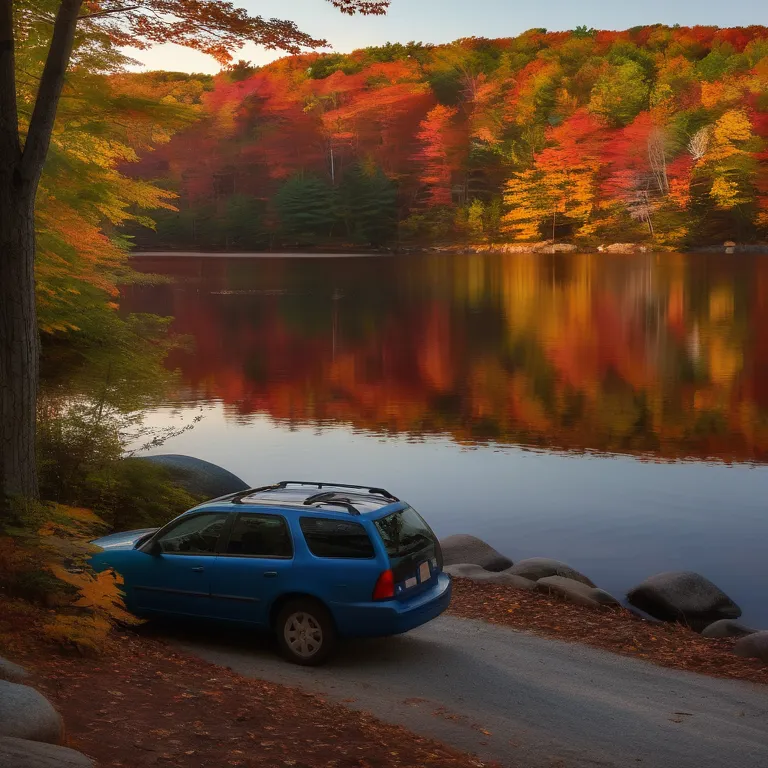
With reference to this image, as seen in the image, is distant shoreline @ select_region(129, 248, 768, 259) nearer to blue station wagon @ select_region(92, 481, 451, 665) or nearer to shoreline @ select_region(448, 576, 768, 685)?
shoreline @ select_region(448, 576, 768, 685)

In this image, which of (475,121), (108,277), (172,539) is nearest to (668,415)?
(108,277)

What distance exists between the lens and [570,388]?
35281 mm

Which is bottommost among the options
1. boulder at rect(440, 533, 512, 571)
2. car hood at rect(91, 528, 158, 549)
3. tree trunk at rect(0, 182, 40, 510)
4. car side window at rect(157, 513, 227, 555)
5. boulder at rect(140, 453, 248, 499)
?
boulder at rect(440, 533, 512, 571)

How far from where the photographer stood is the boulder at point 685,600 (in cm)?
1404

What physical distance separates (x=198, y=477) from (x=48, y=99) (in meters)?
8.34

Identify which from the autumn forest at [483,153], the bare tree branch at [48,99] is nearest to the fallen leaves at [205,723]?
the bare tree branch at [48,99]

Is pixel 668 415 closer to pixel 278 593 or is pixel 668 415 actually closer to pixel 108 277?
pixel 108 277

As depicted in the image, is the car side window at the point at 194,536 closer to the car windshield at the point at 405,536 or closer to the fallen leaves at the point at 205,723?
the fallen leaves at the point at 205,723

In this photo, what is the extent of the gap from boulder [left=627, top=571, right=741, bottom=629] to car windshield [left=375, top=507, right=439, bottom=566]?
5.20 metres

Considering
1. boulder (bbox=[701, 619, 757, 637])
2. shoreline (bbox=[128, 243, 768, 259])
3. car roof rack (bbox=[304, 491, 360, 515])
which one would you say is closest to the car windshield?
car roof rack (bbox=[304, 491, 360, 515])

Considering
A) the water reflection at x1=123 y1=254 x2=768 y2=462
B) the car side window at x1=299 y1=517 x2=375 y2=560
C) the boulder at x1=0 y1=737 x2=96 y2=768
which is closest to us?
the boulder at x1=0 y1=737 x2=96 y2=768

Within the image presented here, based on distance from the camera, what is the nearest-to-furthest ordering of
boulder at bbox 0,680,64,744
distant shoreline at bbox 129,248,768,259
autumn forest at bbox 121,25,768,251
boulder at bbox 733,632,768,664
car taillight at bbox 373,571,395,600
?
1. boulder at bbox 0,680,64,744
2. car taillight at bbox 373,571,395,600
3. boulder at bbox 733,632,768,664
4. autumn forest at bbox 121,25,768,251
5. distant shoreline at bbox 129,248,768,259

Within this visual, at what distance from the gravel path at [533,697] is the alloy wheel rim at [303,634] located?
0.23 meters

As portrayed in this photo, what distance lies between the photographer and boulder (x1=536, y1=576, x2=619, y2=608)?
44.6 feet
